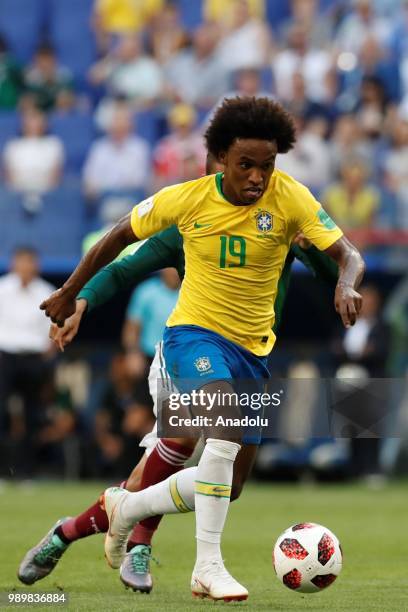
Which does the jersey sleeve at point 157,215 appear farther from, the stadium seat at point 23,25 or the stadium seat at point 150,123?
the stadium seat at point 23,25

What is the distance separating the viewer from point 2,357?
14531mm

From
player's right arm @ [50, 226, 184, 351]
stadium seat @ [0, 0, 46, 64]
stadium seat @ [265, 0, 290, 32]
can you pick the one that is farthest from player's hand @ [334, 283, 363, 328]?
stadium seat @ [0, 0, 46, 64]

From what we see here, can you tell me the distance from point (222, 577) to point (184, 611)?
36 cm

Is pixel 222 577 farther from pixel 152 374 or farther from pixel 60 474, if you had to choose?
pixel 60 474

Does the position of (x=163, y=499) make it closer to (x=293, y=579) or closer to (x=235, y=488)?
(x=235, y=488)

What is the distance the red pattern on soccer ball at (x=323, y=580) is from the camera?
21.0 feet

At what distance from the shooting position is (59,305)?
21.6 feet

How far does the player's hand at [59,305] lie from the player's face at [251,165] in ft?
3.08

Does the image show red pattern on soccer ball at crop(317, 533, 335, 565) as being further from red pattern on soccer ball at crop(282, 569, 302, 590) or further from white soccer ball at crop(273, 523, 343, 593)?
red pattern on soccer ball at crop(282, 569, 302, 590)

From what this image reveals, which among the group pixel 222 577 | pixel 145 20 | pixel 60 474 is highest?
pixel 145 20

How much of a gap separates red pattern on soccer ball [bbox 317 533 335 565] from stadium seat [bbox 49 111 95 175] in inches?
448

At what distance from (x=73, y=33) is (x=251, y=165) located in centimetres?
1403

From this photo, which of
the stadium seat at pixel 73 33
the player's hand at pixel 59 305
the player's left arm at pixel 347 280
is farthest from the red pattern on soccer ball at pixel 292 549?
the stadium seat at pixel 73 33

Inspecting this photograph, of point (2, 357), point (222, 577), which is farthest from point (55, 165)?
point (222, 577)
